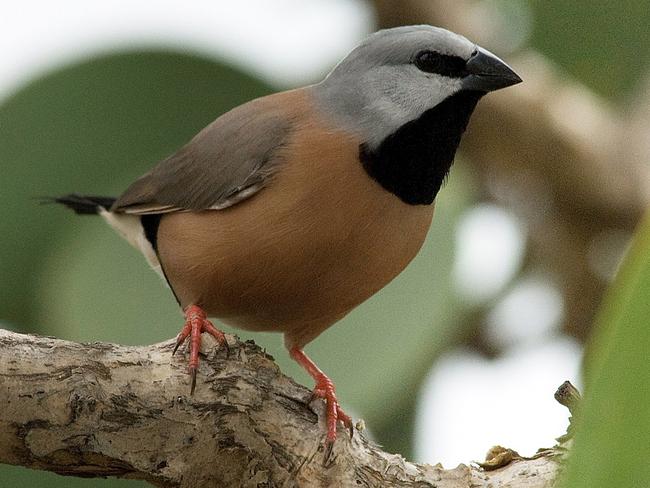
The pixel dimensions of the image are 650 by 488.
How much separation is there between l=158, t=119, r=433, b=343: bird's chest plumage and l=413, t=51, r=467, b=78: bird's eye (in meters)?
0.35

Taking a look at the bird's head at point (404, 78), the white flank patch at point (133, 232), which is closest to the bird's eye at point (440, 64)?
the bird's head at point (404, 78)

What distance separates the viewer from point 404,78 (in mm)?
2771

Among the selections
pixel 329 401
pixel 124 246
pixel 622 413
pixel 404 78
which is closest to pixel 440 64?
pixel 404 78

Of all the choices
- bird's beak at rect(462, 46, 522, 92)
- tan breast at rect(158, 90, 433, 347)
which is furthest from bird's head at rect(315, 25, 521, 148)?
tan breast at rect(158, 90, 433, 347)

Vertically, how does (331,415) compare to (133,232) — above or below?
below

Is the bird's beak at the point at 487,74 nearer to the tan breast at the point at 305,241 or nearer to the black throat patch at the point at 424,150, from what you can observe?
A: the black throat patch at the point at 424,150

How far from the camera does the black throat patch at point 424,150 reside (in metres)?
2.61

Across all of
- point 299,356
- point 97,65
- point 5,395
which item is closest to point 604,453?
point 5,395

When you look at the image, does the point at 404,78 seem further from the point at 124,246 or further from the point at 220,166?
the point at 124,246

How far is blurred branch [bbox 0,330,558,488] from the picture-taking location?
1.82m

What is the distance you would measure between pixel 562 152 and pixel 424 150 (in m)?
1.11

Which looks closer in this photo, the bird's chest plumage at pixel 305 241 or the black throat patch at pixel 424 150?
the bird's chest plumage at pixel 305 241

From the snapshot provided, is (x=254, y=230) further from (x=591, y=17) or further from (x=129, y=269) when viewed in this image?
(x=591, y=17)

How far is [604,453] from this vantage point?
21.4 inches
